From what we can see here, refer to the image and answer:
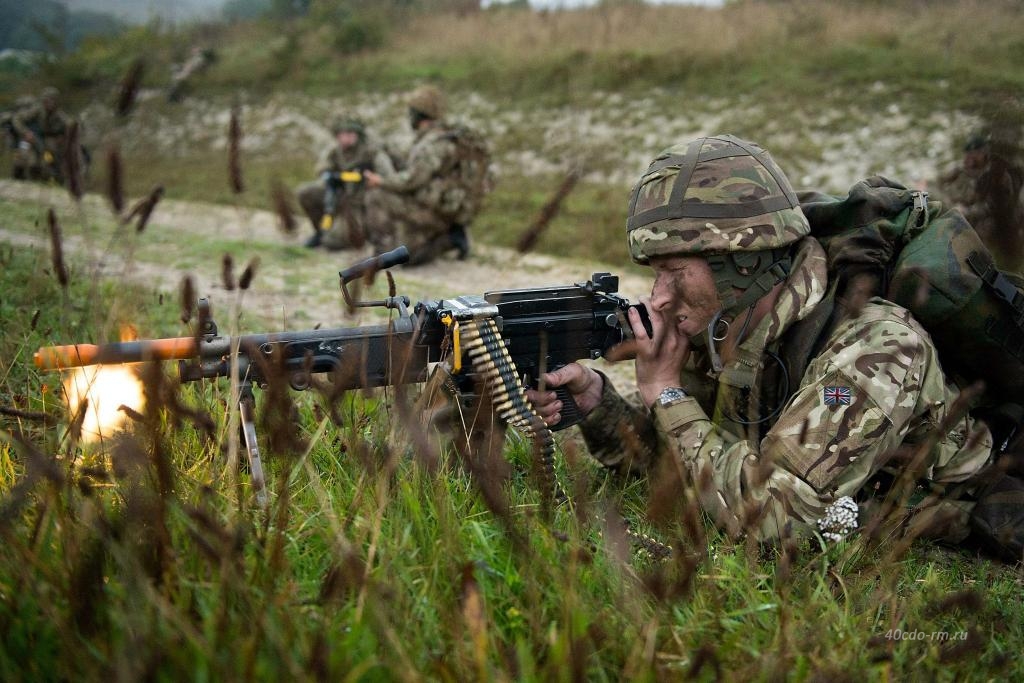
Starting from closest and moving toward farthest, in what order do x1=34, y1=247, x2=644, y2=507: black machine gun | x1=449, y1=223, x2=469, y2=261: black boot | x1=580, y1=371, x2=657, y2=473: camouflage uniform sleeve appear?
x1=34, y1=247, x2=644, y2=507: black machine gun < x1=580, y1=371, x2=657, y2=473: camouflage uniform sleeve < x1=449, y1=223, x2=469, y2=261: black boot

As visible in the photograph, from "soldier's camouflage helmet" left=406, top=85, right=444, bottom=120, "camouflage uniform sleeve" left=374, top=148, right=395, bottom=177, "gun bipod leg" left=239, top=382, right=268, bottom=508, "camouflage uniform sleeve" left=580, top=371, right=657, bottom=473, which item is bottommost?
"camouflage uniform sleeve" left=374, top=148, right=395, bottom=177

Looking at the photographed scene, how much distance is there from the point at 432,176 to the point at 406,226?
0.74m

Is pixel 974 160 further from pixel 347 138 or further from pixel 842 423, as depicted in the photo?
pixel 347 138

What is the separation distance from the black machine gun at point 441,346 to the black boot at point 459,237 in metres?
7.74

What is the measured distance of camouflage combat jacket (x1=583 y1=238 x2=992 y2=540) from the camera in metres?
2.86

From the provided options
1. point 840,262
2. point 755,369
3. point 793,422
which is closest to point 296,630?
point 793,422

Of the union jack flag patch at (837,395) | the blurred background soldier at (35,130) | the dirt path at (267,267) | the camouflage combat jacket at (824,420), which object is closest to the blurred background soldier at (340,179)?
the dirt path at (267,267)

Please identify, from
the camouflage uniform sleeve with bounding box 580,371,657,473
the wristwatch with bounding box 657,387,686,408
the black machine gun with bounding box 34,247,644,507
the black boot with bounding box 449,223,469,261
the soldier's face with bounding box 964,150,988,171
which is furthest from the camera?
the black boot with bounding box 449,223,469,261

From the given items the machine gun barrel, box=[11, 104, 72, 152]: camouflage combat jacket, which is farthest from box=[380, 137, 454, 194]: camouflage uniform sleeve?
box=[11, 104, 72, 152]: camouflage combat jacket

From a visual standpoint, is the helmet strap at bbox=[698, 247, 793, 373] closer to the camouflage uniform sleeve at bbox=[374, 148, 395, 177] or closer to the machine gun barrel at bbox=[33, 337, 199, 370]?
the machine gun barrel at bbox=[33, 337, 199, 370]

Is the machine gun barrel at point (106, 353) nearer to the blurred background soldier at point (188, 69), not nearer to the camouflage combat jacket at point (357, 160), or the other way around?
the camouflage combat jacket at point (357, 160)

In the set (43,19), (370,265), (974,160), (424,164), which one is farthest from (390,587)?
(43,19)

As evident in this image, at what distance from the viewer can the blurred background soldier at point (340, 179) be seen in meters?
11.4

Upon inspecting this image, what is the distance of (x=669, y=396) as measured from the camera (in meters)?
3.39
